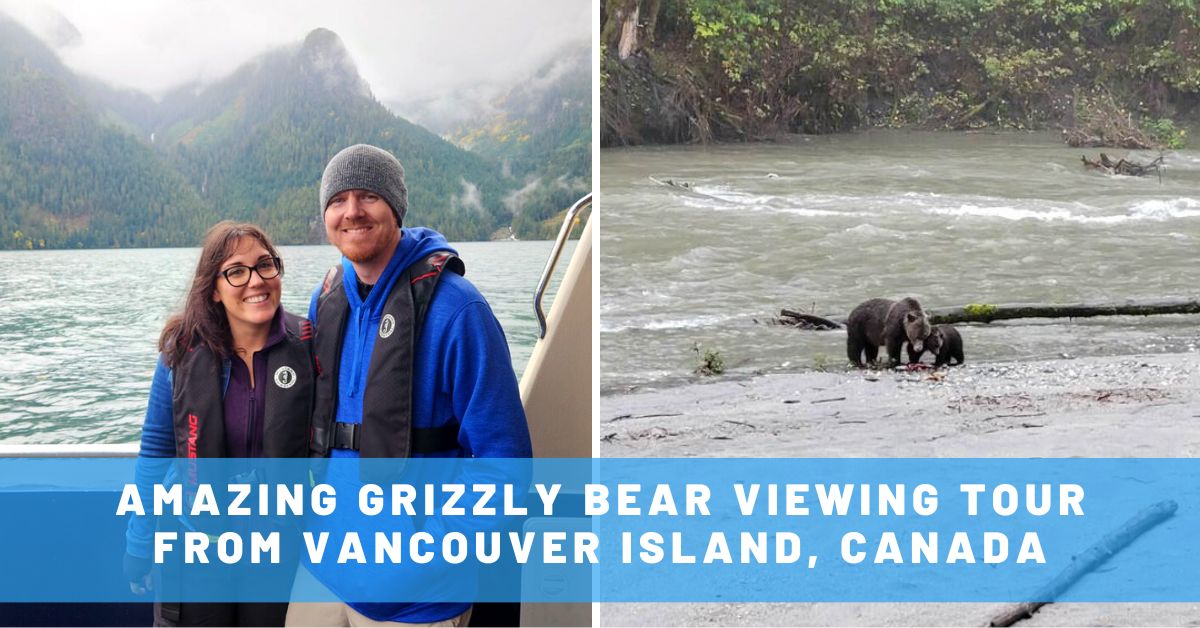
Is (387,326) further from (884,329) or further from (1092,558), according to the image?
(884,329)

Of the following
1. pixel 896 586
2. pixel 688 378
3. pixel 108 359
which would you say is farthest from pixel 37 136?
pixel 896 586

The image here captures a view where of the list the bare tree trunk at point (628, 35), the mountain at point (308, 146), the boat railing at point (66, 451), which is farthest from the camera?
the mountain at point (308, 146)

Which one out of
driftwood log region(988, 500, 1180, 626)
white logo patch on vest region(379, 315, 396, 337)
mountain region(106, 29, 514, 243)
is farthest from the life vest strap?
mountain region(106, 29, 514, 243)

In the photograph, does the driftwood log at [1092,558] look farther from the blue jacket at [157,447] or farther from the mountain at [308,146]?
the mountain at [308,146]

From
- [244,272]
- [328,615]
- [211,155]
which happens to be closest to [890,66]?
[244,272]

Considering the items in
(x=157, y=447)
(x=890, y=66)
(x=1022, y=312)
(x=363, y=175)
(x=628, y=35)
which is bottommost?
(x=1022, y=312)

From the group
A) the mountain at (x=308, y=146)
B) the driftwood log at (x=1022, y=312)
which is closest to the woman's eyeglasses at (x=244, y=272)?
the driftwood log at (x=1022, y=312)

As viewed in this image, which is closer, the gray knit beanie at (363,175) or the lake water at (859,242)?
the gray knit beanie at (363,175)
